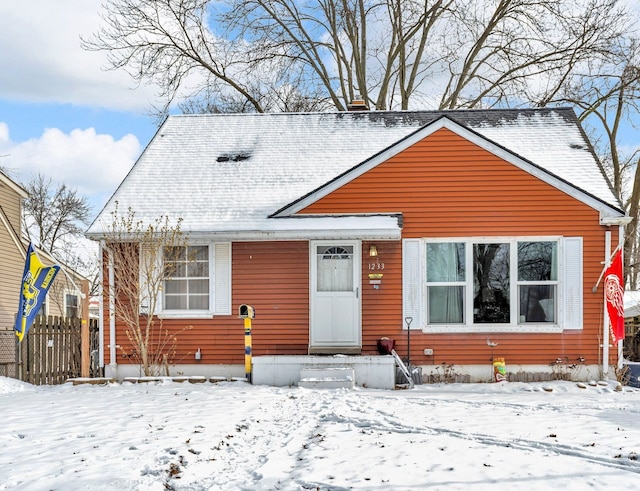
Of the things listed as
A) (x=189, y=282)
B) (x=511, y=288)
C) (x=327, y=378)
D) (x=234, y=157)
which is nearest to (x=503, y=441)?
(x=327, y=378)

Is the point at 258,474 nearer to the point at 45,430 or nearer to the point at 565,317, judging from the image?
the point at 45,430

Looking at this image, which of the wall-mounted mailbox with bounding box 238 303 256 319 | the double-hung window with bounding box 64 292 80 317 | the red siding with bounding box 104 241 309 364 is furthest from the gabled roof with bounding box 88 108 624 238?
the double-hung window with bounding box 64 292 80 317

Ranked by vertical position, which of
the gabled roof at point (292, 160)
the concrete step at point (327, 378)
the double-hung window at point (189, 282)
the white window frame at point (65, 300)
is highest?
the gabled roof at point (292, 160)

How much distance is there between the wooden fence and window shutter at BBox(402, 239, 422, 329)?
6696mm

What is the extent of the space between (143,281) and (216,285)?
141 centimetres

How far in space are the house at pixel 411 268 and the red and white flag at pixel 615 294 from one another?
0.73ft

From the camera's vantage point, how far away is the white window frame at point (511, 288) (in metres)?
12.8

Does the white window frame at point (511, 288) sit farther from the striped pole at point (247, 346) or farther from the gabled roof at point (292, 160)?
the striped pole at point (247, 346)

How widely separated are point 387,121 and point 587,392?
25.3 ft

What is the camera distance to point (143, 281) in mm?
13359

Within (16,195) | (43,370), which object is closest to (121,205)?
(43,370)

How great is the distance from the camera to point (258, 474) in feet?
20.1

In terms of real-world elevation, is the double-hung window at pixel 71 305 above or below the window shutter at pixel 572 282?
below

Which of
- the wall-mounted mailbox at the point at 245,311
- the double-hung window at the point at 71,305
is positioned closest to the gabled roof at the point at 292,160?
the wall-mounted mailbox at the point at 245,311
